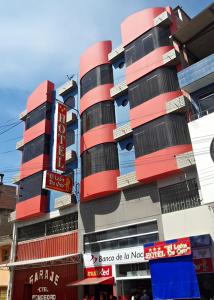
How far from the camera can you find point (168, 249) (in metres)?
17.8

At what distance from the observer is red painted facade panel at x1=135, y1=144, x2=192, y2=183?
19797mm

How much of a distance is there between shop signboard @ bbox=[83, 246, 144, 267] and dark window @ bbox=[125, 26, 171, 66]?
1389cm

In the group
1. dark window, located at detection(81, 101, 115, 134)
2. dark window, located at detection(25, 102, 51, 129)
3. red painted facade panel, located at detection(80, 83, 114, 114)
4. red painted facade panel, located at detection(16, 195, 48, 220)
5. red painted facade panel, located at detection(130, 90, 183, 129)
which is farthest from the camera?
dark window, located at detection(25, 102, 51, 129)

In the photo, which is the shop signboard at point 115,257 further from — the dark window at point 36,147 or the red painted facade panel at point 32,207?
the dark window at point 36,147

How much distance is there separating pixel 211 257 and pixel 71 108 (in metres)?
17.0

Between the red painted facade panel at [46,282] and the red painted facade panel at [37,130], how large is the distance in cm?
1186

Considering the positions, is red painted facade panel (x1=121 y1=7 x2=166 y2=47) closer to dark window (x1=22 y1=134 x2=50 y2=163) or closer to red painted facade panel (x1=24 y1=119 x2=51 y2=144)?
red painted facade panel (x1=24 y1=119 x2=51 y2=144)

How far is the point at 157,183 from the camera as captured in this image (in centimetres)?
2095

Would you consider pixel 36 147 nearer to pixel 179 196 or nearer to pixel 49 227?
pixel 49 227

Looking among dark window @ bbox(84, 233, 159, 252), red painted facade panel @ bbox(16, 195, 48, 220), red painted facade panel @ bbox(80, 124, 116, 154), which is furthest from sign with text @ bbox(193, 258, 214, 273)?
red painted facade panel @ bbox(16, 195, 48, 220)

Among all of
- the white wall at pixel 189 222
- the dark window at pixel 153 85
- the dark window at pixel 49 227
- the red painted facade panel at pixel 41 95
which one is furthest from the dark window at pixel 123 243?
the red painted facade panel at pixel 41 95

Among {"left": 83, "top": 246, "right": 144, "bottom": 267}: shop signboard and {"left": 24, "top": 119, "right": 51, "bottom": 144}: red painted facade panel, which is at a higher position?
{"left": 24, "top": 119, "right": 51, "bottom": 144}: red painted facade panel

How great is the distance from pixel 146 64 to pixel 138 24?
4024 millimetres

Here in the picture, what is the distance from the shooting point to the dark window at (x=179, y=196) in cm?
1919
